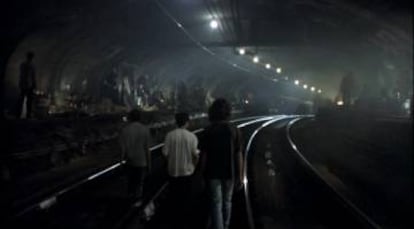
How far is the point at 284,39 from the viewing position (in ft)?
114

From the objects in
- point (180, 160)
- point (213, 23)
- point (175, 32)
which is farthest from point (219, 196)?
point (175, 32)

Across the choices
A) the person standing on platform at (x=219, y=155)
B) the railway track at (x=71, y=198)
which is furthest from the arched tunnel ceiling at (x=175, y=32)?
the person standing on platform at (x=219, y=155)

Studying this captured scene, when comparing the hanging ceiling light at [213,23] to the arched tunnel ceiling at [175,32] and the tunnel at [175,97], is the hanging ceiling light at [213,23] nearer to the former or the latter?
the tunnel at [175,97]

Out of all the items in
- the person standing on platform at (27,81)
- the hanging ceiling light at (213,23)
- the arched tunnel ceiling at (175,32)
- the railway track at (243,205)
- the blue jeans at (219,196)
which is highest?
the hanging ceiling light at (213,23)

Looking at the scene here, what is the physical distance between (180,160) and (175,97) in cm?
3404

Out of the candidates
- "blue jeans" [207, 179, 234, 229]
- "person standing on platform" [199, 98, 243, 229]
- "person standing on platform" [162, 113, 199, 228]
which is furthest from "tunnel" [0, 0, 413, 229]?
"person standing on platform" [199, 98, 243, 229]

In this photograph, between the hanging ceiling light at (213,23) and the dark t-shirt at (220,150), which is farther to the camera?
the hanging ceiling light at (213,23)

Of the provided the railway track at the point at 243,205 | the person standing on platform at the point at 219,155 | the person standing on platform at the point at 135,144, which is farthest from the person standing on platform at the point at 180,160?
the person standing on platform at the point at 135,144

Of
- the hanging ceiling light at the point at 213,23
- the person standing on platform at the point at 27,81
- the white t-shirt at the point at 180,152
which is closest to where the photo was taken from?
the white t-shirt at the point at 180,152

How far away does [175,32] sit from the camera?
3384 cm

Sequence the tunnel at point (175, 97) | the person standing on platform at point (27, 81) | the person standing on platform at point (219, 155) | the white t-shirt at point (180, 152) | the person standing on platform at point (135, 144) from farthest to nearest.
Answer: the person standing on platform at point (27, 81) → the tunnel at point (175, 97) → the person standing on platform at point (135, 144) → the white t-shirt at point (180, 152) → the person standing on platform at point (219, 155)

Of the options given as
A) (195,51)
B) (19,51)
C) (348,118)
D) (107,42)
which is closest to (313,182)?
(19,51)

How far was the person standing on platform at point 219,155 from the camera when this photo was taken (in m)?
7.32

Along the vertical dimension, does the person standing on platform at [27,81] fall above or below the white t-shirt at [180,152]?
above
